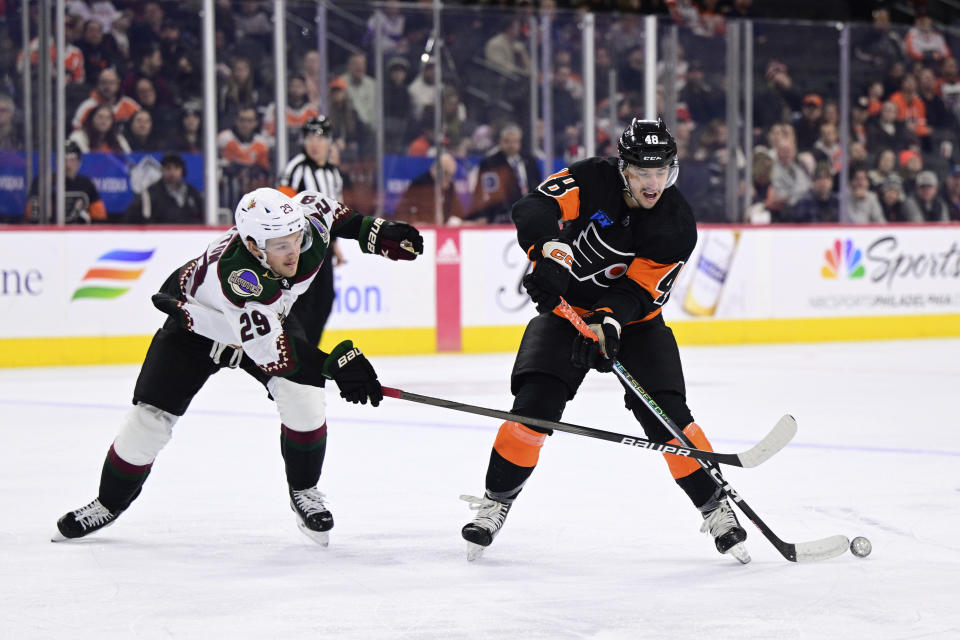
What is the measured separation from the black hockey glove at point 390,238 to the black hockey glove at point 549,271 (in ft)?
1.51

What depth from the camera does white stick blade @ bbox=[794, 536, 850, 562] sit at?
319 cm

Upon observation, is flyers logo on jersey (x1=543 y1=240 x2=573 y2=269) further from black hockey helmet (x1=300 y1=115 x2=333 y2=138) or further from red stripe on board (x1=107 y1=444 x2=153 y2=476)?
black hockey helmet (x1=300 y1=115 x2=333 y2=138)

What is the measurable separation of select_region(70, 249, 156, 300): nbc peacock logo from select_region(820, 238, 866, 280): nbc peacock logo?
464 centimetres

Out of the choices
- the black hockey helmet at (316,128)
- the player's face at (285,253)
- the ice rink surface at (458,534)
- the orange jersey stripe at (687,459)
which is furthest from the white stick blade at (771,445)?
the black hockey helmet at (316,128)

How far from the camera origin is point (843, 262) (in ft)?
31.7

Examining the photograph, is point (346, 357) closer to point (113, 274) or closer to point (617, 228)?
point (617, 228)

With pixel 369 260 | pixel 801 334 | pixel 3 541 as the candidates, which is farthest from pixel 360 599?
pixel 801 334

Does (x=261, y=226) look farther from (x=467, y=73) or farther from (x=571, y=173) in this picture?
(x=467, y=73)

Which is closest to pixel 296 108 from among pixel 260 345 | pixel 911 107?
pixel 911 107

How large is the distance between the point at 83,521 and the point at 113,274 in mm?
4747

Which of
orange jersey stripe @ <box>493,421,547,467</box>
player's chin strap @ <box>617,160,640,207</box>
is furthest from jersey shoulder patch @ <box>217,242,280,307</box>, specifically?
player's chin strap @ <box>617,160,640,207</box>

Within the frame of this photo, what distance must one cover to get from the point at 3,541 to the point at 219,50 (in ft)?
17.3

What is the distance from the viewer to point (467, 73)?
8.88 metres

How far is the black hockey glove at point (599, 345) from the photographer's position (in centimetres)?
320
